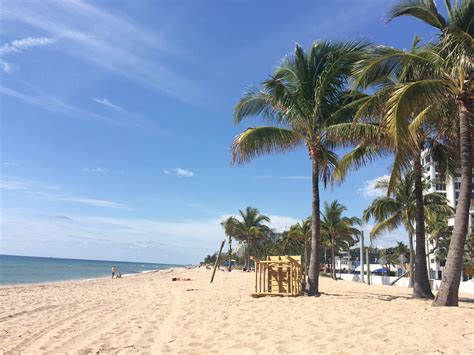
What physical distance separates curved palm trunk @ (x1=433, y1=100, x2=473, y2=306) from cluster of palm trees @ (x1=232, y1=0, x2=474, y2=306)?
0.07 ft

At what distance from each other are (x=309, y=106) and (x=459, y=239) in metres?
6.49

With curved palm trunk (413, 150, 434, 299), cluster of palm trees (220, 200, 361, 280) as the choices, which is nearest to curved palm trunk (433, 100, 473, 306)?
curved palm trunk (413, 150, 434, 299)

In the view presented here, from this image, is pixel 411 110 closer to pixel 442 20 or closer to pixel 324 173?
pixel 442 20

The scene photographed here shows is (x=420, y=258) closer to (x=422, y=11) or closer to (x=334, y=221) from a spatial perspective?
(x=422, y=11)

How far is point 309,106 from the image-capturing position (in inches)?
557

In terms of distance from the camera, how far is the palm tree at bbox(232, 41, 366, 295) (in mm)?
13602

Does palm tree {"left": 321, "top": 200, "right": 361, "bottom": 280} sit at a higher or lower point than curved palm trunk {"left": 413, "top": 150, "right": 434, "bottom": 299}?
higher

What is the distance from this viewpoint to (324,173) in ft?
49.8

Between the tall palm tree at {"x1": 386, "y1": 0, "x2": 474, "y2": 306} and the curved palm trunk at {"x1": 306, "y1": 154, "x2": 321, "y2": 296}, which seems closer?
the tall palm tree at {"x1": 386, "y1": 0, "x2": 474, "y2": 306}

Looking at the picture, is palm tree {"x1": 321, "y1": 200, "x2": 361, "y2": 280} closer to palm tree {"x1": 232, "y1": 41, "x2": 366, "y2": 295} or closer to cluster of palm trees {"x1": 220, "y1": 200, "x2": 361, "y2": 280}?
cluster of palm trees {"x1": 220, "y1": 200, "x2": 361, "y2": 280}

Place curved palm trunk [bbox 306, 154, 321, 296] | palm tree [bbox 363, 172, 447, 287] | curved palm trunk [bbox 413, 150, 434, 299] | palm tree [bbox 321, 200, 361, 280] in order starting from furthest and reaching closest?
1. palm tree [bbox 321, 200, 361, 280]
2. palm tree [bbox 363, 172, 447, 287]
3. curved palm trunk [bbox 306, 154, 321, 296]
4. curved palm trunk [bbox 413, 150, 434, 299]

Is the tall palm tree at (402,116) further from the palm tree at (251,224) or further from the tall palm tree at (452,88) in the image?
the palm tree at (251,224)

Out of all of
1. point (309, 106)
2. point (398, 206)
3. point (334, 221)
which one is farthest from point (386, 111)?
point (334, 221)

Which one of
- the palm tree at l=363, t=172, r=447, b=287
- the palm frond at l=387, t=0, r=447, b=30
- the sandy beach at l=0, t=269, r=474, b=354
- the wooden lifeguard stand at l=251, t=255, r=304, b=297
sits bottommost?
the sandy beach at l=0, t=269, r=474, b=354
